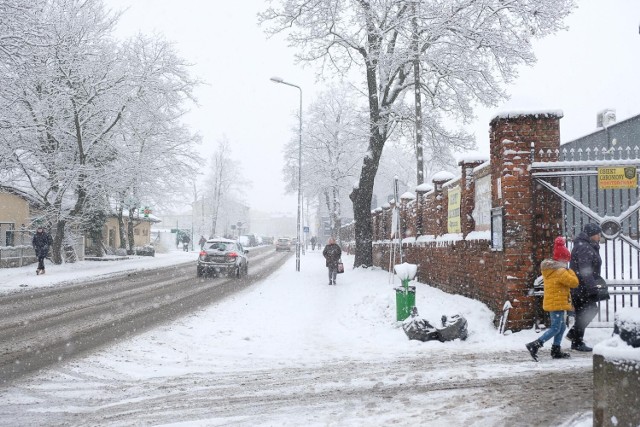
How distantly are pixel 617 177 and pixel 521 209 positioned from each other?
4.54 ft

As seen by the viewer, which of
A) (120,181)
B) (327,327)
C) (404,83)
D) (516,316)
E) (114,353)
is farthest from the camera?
(120,181)

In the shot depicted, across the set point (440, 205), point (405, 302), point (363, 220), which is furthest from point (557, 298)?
point (363, 220)

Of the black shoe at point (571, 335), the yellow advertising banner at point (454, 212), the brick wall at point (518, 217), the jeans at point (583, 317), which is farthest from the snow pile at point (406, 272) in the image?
the jeans at point (583, 317)

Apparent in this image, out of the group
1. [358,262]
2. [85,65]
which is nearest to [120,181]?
[85,65]

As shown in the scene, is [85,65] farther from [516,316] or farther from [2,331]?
[516,316]

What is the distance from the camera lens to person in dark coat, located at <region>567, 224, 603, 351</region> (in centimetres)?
784

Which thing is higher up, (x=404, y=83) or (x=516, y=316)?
(x=404, y=83)

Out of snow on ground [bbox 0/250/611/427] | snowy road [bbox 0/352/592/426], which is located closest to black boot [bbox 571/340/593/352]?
snow on ground [bbox 0/250/611/427]

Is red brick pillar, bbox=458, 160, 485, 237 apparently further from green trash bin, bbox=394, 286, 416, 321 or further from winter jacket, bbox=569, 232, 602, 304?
winter jacket, bbox=569, 232, 602, 304

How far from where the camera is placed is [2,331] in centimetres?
1015

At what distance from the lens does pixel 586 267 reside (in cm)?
784

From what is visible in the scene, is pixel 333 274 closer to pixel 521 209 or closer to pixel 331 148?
pixel 521 209

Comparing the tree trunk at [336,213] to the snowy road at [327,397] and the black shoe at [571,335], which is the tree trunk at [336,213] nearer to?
the black shoe at [571,335]

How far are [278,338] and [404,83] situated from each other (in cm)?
1522
